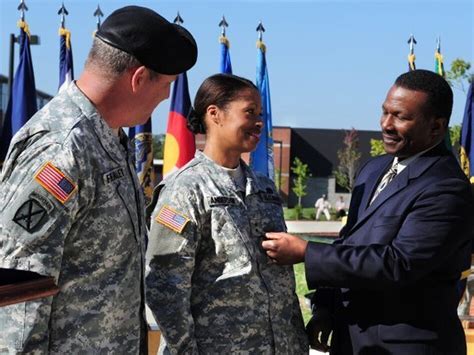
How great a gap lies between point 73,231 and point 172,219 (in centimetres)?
70

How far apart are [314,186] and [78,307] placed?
158 feet

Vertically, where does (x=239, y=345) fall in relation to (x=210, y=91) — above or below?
below

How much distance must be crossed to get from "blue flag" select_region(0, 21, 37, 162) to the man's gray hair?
712cm

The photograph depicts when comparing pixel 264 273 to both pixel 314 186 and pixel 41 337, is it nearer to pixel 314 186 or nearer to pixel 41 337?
pixel 41 337

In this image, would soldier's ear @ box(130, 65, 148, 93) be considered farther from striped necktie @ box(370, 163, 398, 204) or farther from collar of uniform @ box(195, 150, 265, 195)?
striped necktie @ box(370, 163, 398, 204)

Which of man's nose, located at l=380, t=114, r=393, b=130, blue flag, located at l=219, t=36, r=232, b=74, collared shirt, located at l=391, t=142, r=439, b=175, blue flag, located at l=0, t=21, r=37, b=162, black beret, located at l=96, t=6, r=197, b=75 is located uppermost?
blue flag, located at l=219, t=36, r=232, b=74

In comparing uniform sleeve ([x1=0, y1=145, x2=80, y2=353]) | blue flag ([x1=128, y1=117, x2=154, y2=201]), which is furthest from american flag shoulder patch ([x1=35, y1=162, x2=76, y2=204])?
blue flag ([x1=128, y1=117, x2=154, y2=201])

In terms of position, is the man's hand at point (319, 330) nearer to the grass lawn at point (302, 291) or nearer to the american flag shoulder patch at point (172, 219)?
the american flag shoulder patch at point (172, 219)

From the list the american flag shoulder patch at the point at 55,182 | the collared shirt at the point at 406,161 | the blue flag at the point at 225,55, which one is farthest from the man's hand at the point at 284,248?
the blue flag at the point at 225,55

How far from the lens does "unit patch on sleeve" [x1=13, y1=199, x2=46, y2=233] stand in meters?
1.64

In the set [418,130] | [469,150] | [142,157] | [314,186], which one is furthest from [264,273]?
[314,186]

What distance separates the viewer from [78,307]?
1.76m

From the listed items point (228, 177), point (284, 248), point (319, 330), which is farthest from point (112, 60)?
point (319, 330)

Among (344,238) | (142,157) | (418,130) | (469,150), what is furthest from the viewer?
(469,150)
